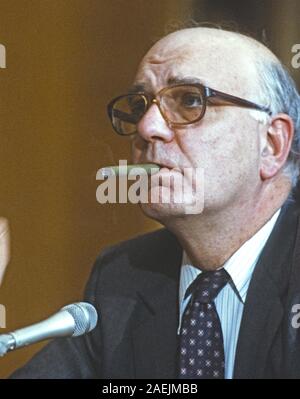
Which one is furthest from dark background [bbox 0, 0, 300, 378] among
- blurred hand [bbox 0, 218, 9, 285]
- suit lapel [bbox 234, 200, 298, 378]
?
suit lapel [bbox 234, 200, 298, 378]

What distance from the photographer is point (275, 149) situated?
1.29 meters

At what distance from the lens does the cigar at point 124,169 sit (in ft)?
4.26

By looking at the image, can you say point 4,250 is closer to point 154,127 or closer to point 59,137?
point 59,137

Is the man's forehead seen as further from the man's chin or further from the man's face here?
the man's chin

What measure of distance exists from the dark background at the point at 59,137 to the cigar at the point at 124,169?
15 millimetres

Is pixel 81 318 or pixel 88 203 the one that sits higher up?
pixel 88 203

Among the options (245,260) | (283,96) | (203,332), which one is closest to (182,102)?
(283,96)

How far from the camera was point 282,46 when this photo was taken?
1.31 meters

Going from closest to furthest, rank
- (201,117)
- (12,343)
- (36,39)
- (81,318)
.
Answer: (12,343) < (81,318) < (201,117) < (36,39)

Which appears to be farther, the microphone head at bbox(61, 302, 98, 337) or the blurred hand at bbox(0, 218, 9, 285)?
the blurred hand at bbox(0, 218, 9, 285)

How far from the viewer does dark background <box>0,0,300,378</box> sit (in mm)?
1356
